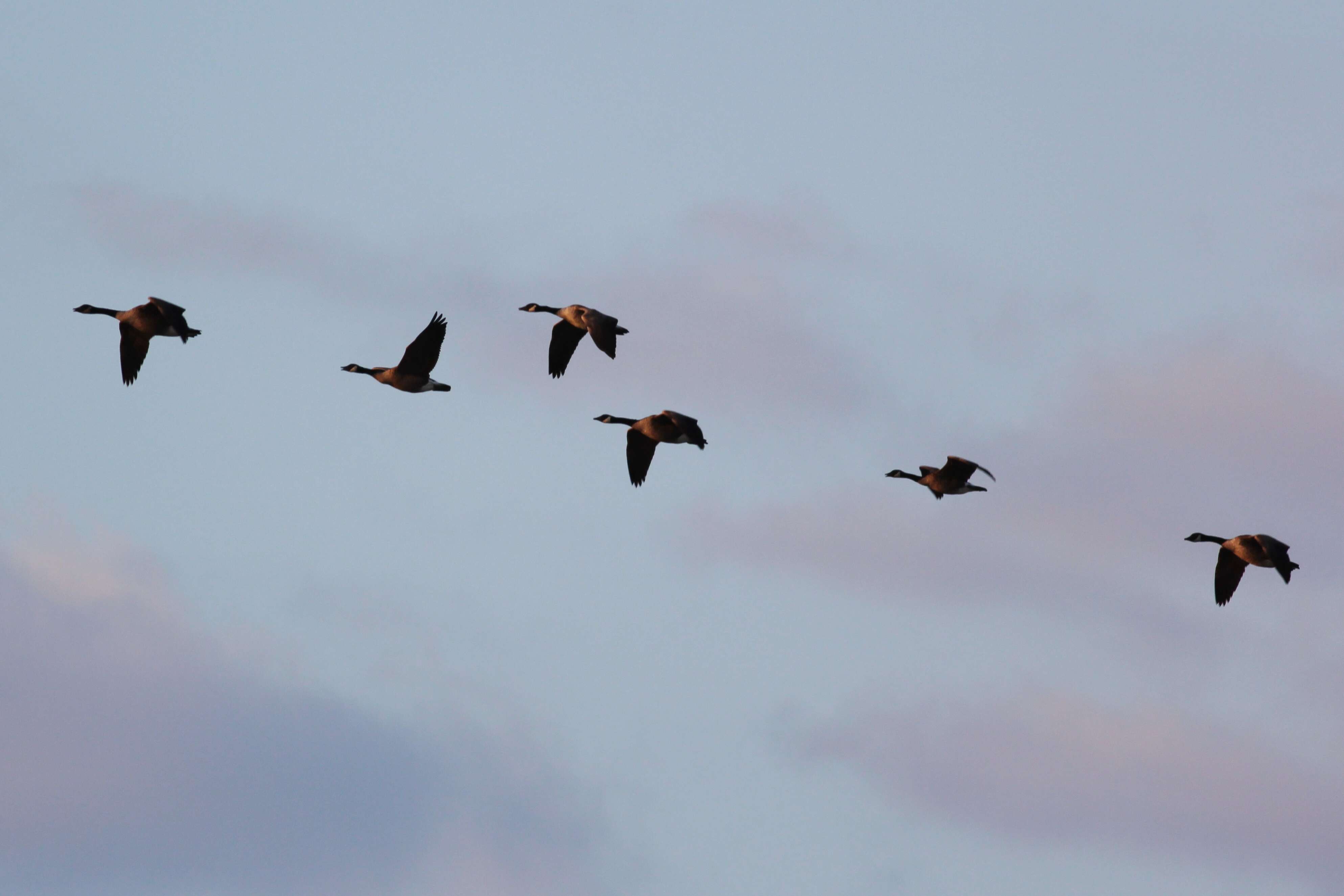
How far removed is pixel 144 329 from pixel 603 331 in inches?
353

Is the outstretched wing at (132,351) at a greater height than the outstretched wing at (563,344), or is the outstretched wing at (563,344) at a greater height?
the outstretched wing at (563,344)

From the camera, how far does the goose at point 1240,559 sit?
3644 cm

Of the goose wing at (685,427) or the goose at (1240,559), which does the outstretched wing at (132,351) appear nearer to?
the goose wing at (685,427)

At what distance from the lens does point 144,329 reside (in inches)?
1491

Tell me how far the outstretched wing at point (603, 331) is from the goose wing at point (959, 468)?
6.96 m

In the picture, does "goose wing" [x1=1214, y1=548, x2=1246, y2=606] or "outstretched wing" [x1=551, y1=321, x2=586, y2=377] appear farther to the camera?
"outstretched wing" [x1=551, y1=321, x2=586, y2=377]

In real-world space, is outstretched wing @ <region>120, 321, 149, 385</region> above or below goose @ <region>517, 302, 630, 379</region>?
below

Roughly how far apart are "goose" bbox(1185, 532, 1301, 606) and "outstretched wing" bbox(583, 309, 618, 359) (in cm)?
1246

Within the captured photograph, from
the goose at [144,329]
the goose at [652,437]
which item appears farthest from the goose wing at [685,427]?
the goose at [144,329]

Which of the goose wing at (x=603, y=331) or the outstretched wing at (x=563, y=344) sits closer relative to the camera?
the goose wing at (x=603, y=331)

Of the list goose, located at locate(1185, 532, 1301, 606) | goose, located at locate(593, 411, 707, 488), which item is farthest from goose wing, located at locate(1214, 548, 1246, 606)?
goose, located at locate(593, 411, 707, 488)

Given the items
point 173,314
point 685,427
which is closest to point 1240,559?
point 685,427

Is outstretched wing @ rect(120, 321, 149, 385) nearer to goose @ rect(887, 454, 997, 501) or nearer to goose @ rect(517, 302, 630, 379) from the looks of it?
goose @ rect(517, 302, 630, 379)

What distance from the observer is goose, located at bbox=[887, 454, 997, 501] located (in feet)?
126
